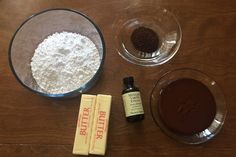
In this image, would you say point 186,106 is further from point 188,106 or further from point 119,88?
point 119,88

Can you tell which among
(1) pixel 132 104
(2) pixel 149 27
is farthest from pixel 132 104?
(2) pixel 149 27

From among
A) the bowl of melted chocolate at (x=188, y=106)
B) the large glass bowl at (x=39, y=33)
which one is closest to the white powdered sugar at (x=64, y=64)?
the large glass bowl at (x=39, y=33)

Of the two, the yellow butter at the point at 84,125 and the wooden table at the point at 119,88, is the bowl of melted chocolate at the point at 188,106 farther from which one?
the yellow butter at the point at 84,125

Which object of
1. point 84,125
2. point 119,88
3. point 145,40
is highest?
point 145,40

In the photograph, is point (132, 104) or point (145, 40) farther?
point (145, 40)

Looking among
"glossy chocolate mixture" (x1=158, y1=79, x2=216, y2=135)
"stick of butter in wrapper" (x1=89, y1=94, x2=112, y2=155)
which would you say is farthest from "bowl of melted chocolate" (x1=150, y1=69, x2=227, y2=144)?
"stick of butter in wrapper" (x1=89, y1=94, x2=112, y2=155)

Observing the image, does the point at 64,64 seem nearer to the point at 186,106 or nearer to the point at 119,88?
the point at 119,88

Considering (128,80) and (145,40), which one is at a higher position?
(145,40)

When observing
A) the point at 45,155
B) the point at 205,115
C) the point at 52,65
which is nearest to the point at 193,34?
the point at 205,115

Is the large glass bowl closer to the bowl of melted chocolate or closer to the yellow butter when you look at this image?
the yellow butter
